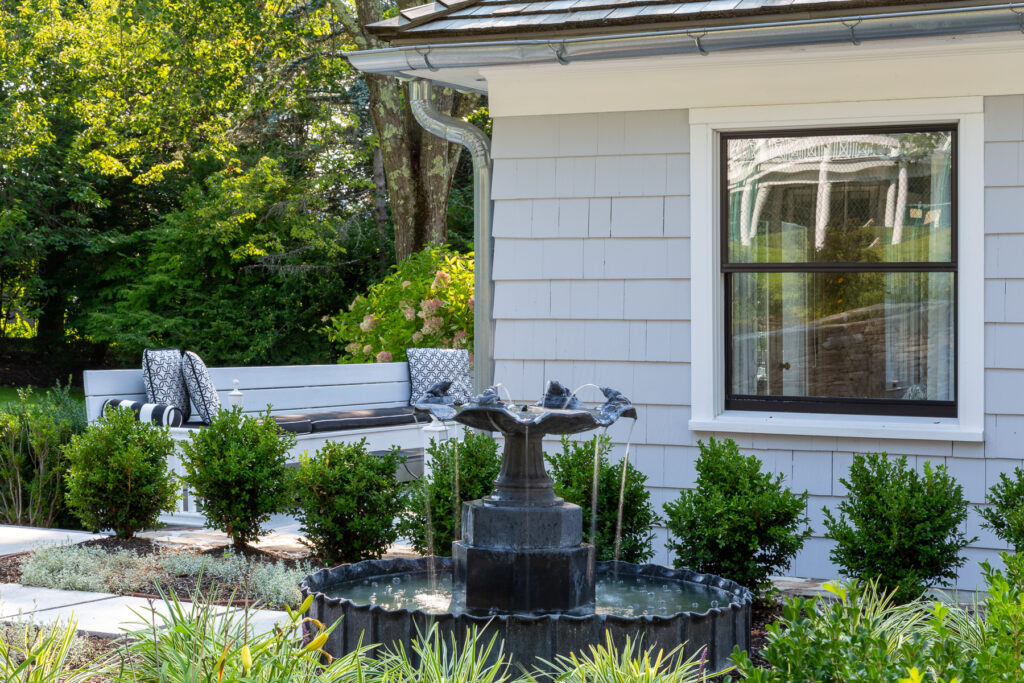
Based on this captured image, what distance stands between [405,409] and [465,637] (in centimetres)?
735

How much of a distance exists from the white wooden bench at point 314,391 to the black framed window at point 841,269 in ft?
13.6

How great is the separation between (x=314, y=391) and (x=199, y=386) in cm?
167

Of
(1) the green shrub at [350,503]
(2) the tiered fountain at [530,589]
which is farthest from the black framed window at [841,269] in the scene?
(1) the green shrub at [350,503]

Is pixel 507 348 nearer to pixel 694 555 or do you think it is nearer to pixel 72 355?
pixel 694 555

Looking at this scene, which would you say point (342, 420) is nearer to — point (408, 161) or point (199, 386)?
point (199, 386)

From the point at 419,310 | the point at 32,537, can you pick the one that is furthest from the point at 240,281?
the point at 32,537

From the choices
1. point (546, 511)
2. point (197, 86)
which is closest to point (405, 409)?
point (546, 511)

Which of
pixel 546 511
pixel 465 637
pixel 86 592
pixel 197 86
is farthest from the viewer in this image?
pixel 197 86

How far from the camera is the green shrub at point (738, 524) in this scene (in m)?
4.54

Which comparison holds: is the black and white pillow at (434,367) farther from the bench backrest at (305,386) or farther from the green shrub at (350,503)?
the green shrub at (350,503)

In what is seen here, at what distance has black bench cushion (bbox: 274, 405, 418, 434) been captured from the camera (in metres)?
9.09

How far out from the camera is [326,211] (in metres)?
20.8

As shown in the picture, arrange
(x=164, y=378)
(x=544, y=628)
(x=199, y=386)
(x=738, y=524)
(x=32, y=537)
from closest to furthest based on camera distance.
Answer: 1. (x=544, y=628)
2. (x=738, y=524)
3. (x=32, y=537)
4. (x=164, y=378)
5. (x=199, y=386)

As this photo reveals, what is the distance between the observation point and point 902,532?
4.39 metres
